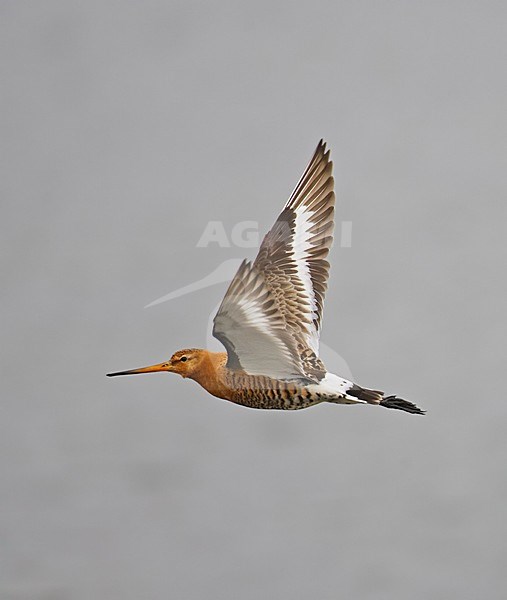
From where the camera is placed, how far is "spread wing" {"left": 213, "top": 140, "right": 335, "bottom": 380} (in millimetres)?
2664

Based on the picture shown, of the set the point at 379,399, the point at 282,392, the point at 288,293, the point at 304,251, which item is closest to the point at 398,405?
the point at 379,399

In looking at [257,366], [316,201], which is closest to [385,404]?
[257,366]

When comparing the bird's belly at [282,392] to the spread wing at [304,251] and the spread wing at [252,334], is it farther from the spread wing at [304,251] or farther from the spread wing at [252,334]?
the spread wing at [304,251]

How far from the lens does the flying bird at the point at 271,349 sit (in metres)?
2.65

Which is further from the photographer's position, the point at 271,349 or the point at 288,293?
the point at 288,293

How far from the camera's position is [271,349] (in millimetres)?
2703

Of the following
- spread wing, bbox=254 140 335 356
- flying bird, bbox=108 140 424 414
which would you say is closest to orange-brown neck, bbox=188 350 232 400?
flying bird, bbox=108 140 424 414

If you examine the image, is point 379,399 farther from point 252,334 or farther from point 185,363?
point 185,363

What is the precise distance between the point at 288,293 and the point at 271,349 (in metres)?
0.27

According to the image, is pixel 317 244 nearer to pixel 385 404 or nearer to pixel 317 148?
pixel 317 148

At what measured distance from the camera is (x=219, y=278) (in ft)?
10.9

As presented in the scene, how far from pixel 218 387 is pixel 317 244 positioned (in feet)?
1.96

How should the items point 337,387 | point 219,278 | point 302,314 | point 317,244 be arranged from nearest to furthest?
point 337,387 → point 302,314 → point 317,244 → point 219,278

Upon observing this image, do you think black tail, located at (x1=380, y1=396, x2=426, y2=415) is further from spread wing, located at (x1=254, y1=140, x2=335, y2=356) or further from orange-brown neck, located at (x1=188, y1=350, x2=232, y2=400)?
orange-brown neck, located at (x1=188, y1=350, x2=232, y2=400)
